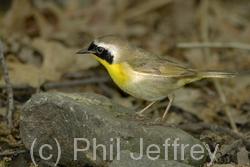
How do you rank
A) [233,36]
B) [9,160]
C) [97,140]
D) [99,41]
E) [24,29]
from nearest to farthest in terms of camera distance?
[97,140] < [9,160] < [99,41] < [24,29] < [233,36]

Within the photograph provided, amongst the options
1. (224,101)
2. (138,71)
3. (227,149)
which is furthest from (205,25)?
(227,149)

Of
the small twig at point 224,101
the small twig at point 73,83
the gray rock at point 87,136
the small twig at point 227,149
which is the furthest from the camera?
the small twig at point 73,83

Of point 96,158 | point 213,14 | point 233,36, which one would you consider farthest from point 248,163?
point 213,14

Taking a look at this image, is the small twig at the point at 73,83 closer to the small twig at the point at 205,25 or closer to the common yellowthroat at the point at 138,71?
the common yellowthroat at the point at 138,71

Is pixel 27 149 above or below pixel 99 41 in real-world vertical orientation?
below

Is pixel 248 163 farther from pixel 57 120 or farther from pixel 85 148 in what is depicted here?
pixel 57 120

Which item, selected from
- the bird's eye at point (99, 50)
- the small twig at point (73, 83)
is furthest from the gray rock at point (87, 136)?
the small twig at point (73, 83)

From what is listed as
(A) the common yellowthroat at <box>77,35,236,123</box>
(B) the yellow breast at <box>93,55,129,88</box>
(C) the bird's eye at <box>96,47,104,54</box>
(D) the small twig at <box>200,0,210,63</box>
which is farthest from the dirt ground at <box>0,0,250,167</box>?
(C) the bird's eye at <box>96,47,104,54</box>
